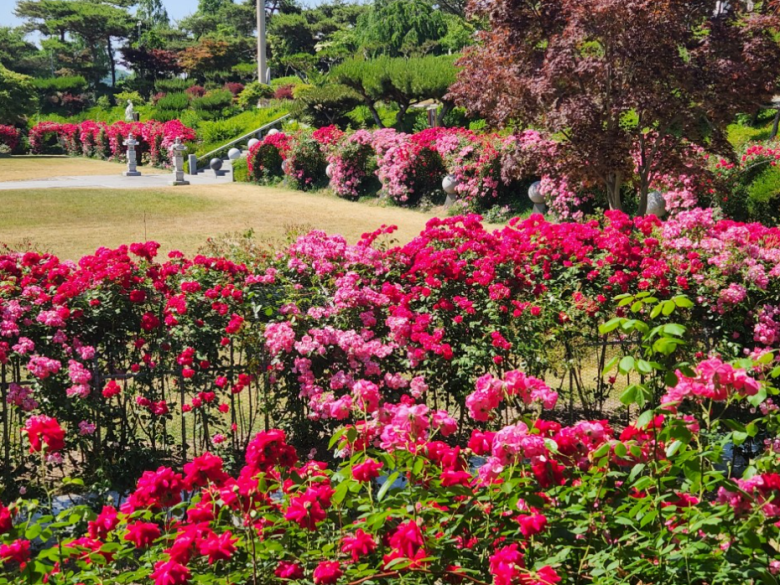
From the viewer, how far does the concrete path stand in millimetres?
21562

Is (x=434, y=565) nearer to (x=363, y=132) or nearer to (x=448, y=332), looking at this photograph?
(x=448, y=332)

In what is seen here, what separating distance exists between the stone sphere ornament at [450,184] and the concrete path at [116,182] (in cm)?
880

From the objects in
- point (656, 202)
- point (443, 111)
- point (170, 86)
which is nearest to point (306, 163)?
point (443, 111)

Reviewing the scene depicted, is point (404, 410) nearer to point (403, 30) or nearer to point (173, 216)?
point (173, 216)

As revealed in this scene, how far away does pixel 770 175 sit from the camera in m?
12.0

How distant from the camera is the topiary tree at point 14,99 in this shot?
1506 inches

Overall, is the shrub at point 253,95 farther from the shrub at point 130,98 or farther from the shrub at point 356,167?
the shrub at point 356,167

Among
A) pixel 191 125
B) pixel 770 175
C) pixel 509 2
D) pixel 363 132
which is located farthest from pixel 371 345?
pixel 191 125

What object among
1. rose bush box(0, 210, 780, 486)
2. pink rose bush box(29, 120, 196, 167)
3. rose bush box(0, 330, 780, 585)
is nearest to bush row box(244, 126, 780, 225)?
A: rose bush box(0, 210, 780, 486)

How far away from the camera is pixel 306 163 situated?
20.3 meters

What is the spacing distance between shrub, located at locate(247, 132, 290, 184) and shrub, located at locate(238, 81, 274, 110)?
20.6 m

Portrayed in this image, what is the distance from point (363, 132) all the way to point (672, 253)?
46.5 feet

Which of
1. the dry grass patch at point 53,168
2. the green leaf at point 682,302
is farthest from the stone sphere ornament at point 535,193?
the dry grass patch at point 53,168

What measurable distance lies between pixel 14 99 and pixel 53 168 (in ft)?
42.4
